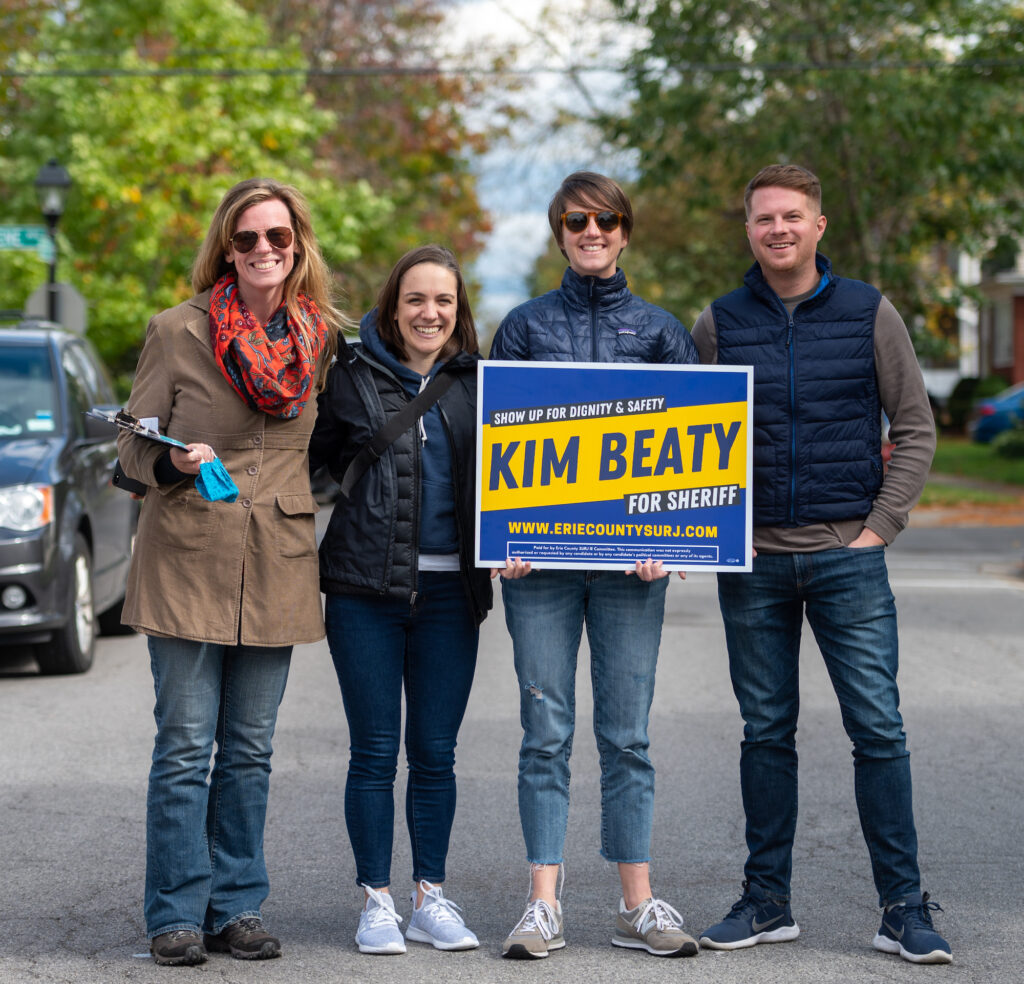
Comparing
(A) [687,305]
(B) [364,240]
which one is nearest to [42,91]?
(B) [364,240]

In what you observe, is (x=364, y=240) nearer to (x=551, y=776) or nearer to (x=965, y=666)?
(x=965, y=666)

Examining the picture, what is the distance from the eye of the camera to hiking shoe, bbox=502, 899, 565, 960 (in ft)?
13.6

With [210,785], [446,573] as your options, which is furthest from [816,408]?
[210,785]

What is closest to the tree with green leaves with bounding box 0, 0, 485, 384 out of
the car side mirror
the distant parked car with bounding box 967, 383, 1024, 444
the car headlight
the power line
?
the power line

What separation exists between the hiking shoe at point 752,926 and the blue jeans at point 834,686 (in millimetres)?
47

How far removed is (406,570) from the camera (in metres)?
4.23

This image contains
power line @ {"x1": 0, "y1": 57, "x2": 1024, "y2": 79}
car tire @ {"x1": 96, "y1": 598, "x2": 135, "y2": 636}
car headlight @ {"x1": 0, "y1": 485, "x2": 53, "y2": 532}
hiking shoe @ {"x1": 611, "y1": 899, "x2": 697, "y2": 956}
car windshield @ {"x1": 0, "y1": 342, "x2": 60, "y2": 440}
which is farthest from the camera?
power line @ {"x1": 0, "y1": 57, "x2": 1024, "y2": 79}

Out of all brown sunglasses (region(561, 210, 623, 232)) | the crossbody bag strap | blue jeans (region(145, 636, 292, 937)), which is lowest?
blue jeans (region(145, 636, 292, 937))

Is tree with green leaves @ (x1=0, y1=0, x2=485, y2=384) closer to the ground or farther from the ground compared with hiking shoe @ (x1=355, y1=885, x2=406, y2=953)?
farther from the ground

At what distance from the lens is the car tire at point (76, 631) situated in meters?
8.62

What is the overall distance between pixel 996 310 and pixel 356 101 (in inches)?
911

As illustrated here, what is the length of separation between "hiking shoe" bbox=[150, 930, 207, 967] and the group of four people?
20 mm

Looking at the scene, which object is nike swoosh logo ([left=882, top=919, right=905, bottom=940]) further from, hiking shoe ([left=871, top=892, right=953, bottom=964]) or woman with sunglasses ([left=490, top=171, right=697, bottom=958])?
woman with sunglasses ([left=490, top=171, right=697, bottom=958])

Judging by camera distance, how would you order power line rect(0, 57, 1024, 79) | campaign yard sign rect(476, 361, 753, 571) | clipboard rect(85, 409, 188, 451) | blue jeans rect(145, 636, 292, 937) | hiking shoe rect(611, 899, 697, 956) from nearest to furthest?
clipboard rect(85, 409, 188, 451) → blue jeans rect(145, 636, 292, 937) → hiking shoe rect(611, 899, 697, 956) → campaign yard sign rect(476, 361, 753, 571) → power line rect(0, 57, 1024, 79)
